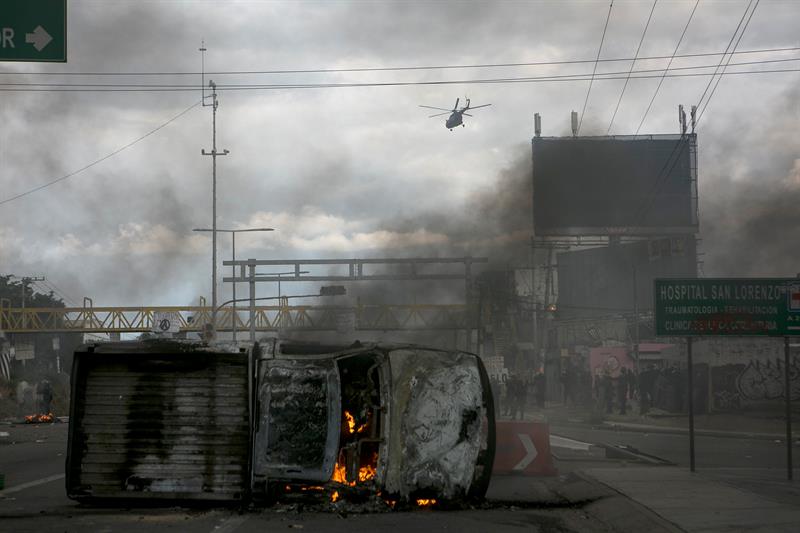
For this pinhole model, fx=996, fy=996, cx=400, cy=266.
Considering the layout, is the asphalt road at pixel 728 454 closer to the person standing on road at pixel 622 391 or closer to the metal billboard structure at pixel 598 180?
the person standing on road at pixel 622 391

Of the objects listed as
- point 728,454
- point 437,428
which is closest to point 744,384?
point 728,454

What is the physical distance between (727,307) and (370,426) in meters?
6.74

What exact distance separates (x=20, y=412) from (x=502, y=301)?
2524cm

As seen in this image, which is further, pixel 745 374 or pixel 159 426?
pixel 745 374

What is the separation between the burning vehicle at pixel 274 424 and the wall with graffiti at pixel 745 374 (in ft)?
87.5

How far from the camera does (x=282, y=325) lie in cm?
6456

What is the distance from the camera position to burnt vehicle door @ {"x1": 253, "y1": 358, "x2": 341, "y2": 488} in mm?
11094

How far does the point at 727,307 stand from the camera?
15195mm

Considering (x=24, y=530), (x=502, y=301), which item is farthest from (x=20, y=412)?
(x=24, y=530)

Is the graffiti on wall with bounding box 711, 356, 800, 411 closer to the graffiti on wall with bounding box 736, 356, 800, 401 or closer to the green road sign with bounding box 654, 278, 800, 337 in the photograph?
the graffiti on wall with bounding box 736, 356, 800, 401

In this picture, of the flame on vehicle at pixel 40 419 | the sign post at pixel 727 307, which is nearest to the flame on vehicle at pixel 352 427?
the sign post at pixel 727 307

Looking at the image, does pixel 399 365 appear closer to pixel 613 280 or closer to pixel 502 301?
pixel 502 301

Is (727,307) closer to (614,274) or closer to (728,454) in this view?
(728,454)

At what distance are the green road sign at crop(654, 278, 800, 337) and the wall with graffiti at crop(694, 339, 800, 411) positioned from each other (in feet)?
71.2
